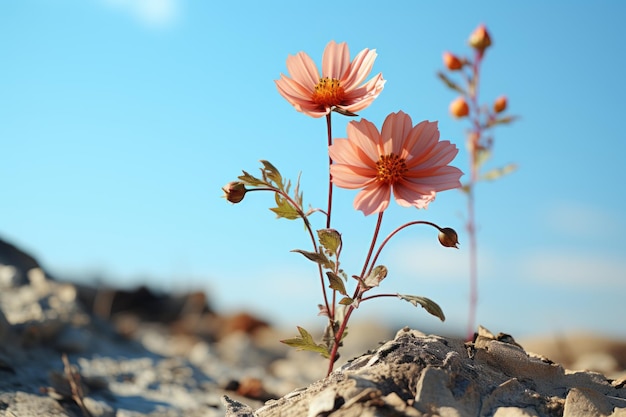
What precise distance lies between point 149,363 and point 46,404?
1.65 metres

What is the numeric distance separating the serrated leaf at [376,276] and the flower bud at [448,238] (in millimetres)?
164

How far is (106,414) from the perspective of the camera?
2457mm

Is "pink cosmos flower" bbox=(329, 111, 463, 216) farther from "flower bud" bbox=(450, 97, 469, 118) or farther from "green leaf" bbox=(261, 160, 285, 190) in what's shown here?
"flower bud" bbox=(450, 97, 469, 118)

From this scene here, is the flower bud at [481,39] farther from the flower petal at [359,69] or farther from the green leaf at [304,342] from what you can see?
the green leaf at [304,342]

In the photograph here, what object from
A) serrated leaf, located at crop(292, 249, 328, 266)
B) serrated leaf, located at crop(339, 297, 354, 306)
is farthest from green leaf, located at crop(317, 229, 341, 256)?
serrated leaf, located at crop(339, 297, 354, 306)

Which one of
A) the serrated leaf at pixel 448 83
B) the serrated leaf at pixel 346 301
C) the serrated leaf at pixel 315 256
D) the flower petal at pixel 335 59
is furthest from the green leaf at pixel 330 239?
the serrated leaf at pixel 448 83

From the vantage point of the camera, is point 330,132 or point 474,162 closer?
point 330,132

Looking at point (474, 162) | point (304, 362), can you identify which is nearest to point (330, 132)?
point (474, 162)

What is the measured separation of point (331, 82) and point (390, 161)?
32 centimetres

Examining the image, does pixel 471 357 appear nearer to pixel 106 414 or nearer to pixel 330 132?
pixel 330 132

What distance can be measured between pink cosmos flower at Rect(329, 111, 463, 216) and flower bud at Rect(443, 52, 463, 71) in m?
2.27

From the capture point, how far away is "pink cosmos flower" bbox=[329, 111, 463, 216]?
157 centimetres

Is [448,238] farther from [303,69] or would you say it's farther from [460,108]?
[460,108]

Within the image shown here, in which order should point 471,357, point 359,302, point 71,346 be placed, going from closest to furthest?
point 359,302
point 471,357
point 71,346
